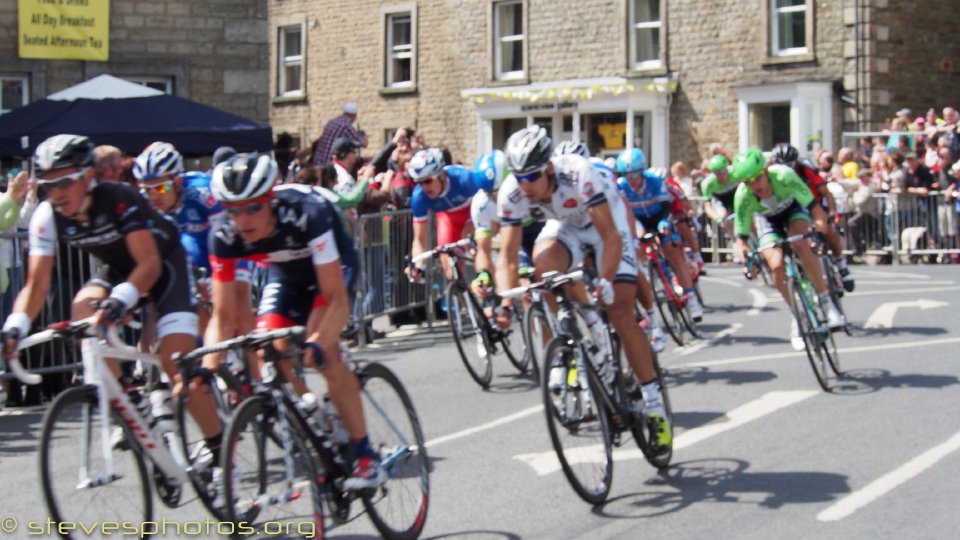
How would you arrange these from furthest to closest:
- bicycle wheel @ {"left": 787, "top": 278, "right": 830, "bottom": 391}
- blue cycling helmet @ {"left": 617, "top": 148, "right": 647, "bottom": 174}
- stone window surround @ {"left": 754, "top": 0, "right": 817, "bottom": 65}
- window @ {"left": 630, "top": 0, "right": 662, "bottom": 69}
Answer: window @ {"left": 630, "top": 0, "right": 662, "bottom": 69} < stone window surround @ {"left": 754, "top": 0, "right": 817, "bottom": 65} < blue cycling helmet @ {"left": 617, "top": 148, "right": 647, "bottom": 174} < bicycle wheel @ {"left": 787, "top": 278, "right": 830, "bottom": 391}

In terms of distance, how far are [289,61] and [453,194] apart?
33891 millimetres

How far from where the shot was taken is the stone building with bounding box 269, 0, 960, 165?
107ft

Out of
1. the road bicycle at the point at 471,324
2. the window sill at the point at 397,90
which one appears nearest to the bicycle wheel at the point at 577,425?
the road bicycle at the point at 471,324

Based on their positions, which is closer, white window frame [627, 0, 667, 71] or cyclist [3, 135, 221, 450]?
cyclist [3, 135, 221, 450]

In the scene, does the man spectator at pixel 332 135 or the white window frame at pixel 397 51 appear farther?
the white window frame at pixel 397 51

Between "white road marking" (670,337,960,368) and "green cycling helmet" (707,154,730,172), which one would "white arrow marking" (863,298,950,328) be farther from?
"green cycling helmet" (707,154,730,172)

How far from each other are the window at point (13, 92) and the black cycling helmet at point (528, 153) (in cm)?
1494

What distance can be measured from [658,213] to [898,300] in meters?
4.75

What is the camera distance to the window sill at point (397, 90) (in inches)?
1647

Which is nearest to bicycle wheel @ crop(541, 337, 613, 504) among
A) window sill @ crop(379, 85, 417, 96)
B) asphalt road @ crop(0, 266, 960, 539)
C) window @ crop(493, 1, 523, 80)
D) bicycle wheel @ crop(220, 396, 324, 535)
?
asphalt road @ crop(0, 266, 960, 539)

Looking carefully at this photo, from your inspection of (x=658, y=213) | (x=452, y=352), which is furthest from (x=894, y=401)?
(x=452, y=352)

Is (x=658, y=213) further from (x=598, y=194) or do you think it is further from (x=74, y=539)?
(x=74, y=539)

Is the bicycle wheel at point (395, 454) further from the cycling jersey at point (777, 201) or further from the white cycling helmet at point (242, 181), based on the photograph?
the cycling jersey at point (777, 201)

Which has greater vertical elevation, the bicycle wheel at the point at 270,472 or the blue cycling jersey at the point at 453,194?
the blue cycling jersey at the point at 453,194
